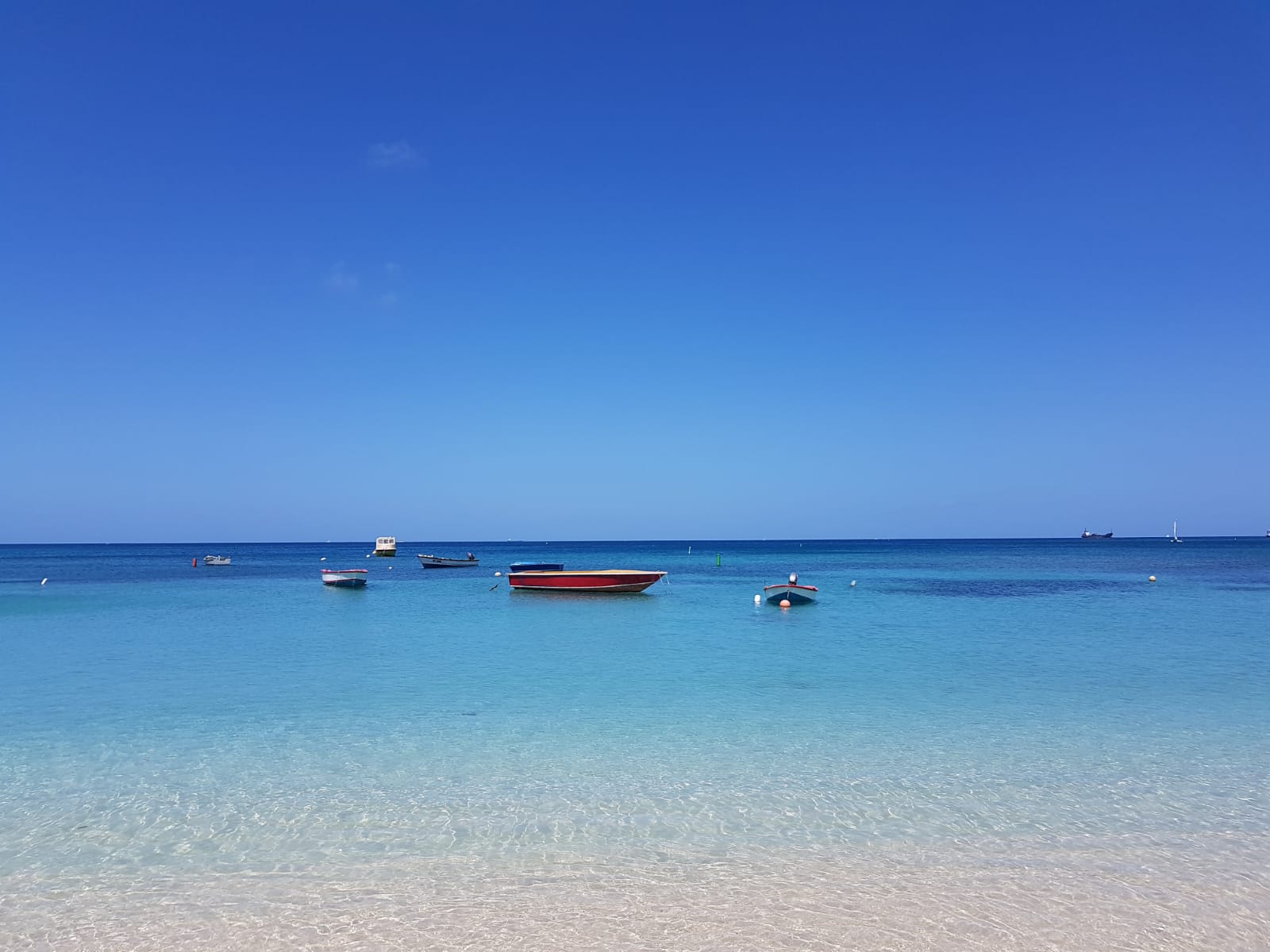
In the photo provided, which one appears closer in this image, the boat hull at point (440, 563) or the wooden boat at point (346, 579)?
the wooden boat at point (346, 579)

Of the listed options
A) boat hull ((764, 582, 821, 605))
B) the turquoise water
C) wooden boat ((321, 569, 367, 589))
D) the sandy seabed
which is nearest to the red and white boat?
boat hull ((764, 582, 821, 605))

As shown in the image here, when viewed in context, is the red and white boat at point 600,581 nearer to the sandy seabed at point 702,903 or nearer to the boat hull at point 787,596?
the boat hull at point 787,596

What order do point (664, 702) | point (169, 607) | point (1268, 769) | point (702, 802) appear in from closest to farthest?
point (702, 802) → point (1268, 769) → point (664, 702) → point (169, 607)

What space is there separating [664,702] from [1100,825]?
6401 mm

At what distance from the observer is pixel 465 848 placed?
253 inches

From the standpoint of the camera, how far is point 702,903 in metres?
5.47

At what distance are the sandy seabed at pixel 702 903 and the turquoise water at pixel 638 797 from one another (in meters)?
0.02

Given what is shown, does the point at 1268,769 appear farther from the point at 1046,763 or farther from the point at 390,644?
the point at 390,644

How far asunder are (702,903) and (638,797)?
2275 millimetres

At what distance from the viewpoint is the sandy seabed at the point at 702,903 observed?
16.3 ft

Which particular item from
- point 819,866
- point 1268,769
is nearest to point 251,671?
point 819,866

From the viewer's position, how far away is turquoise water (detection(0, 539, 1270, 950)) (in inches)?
208

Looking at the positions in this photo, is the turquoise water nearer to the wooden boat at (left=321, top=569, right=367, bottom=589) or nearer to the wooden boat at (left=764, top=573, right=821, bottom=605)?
the wooden boat at (left=764, top=573, right=821, bottom=605)

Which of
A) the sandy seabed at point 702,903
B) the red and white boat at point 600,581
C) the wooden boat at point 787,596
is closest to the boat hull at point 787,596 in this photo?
the wooden boat at point 787,596
